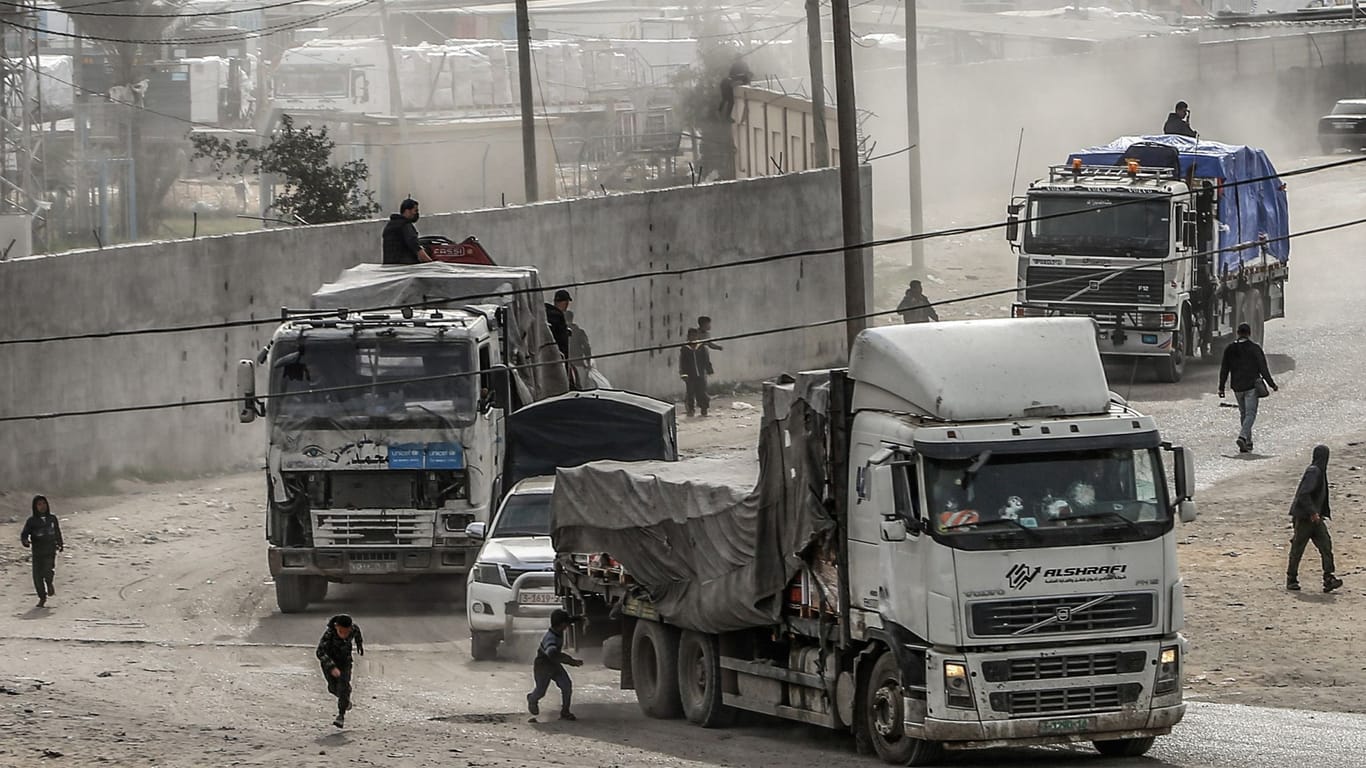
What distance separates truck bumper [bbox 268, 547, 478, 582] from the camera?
2150 cm

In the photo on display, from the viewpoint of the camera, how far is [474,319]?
2227cm

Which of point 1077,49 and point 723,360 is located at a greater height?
point 1077,49

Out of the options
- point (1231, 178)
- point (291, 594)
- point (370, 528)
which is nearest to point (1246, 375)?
point (1231, 178)

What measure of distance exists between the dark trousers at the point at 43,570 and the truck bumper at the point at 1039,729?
12.2 m

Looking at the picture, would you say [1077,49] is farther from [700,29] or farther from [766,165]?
[766,165]

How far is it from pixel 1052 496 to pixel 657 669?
4.64m

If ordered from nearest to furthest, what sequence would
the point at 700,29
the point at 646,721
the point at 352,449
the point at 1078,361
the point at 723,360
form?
the point at 1078,361
the point at 646,721
the point at 352,449
the point at 723,360
the point at 700,29

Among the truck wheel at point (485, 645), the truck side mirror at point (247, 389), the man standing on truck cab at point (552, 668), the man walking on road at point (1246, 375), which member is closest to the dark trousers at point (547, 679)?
the man standing on truck cab at point (552, 668)

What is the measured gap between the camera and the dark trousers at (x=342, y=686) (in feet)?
51.6

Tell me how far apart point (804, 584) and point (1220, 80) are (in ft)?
189

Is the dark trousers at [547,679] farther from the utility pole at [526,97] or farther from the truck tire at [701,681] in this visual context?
the utility pole at [526,97]

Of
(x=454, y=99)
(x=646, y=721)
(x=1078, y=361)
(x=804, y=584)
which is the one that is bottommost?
(x=646, y=721)

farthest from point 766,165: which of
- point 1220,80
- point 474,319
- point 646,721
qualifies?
point 646,721

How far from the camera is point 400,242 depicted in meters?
25.3
